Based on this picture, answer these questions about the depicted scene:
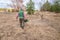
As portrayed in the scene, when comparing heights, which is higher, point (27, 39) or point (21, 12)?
point (21, 12)

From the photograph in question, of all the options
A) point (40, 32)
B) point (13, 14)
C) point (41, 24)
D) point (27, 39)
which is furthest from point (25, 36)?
point (13, 14)

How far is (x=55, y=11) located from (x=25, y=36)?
880 cm

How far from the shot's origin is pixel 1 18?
16.5 m


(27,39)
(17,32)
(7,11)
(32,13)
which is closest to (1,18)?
(7,11)

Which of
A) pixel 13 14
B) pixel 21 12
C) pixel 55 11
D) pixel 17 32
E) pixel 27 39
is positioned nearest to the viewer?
pixel 21 12

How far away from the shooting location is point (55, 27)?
14266 millimetres

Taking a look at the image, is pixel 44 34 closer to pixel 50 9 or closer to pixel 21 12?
pixel 21 12

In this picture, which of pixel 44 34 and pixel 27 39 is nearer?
pixel 27 39

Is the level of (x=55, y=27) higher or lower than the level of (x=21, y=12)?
lower

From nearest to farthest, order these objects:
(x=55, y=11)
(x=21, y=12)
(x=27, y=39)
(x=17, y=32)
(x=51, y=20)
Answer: (x=21, y=12) → (x=27, y=39) → (x=17, y=32) → (x=51, y=20) → (x=55, y=11)

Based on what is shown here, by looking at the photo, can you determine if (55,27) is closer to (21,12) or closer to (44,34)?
(44,34)

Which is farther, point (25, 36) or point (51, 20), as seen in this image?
point (51, 20)

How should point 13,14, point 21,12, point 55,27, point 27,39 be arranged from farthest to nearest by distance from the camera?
point 13,14 < point 55,27 < point 27,39 < point 21,12

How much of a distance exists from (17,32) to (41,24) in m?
2.83
